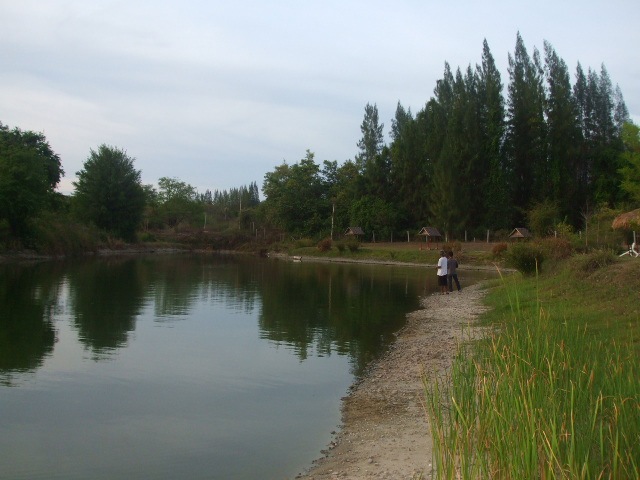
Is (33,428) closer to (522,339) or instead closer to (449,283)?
(522,339)

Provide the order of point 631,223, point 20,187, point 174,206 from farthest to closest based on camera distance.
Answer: point 174,206, point 20,187, point 631,223

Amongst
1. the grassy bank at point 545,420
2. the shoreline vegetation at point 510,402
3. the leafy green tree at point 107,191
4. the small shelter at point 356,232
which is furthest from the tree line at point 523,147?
the grassy bank at point 545,420

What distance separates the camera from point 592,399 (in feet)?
16.6

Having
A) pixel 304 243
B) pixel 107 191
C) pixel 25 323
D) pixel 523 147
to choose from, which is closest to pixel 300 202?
pixel 304 243

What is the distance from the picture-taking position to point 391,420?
363 inches

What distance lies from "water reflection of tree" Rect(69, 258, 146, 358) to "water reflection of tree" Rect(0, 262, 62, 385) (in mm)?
813

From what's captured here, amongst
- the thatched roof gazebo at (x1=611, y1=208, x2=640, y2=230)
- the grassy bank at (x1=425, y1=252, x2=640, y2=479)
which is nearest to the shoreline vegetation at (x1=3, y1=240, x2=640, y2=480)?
the grassy bank at (x1=425, y1=252, x2=640, y2=479)

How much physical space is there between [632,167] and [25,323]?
185ft

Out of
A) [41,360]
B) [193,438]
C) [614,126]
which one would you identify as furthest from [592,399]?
[614,126]

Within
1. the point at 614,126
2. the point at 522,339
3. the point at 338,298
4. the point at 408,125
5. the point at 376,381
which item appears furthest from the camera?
the point at 408,125

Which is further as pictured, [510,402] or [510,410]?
[510,402]

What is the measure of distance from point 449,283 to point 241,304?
372 inches

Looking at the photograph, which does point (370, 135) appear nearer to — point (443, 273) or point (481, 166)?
point (481, 166)

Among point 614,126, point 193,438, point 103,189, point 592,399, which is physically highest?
point 614,126
